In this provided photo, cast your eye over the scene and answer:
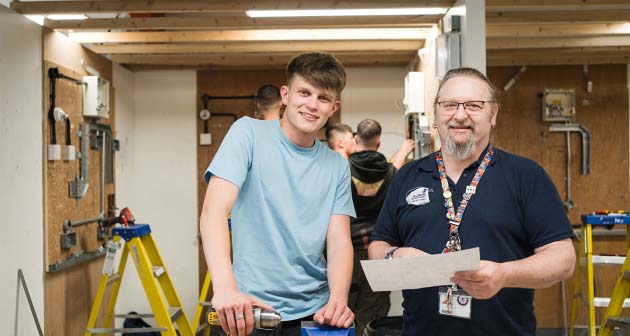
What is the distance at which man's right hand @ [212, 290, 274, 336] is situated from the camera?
1.67 m

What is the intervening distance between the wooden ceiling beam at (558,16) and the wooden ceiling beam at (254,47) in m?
1.00

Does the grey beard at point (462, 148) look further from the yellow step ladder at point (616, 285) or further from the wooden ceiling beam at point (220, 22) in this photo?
the yellow step ladder at point (616, 285)

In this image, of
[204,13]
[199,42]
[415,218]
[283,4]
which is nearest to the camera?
[415,218]

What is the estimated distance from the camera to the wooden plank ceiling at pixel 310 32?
12.6 ft

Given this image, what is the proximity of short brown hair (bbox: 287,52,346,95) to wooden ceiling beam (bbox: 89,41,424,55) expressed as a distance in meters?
3.27

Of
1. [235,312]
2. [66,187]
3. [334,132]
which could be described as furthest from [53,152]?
[235,312]

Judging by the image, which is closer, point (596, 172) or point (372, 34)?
point (372, 34)

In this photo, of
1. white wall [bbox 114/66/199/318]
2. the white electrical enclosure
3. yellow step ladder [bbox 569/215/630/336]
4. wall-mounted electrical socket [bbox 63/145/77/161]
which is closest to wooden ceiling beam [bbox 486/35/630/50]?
the white electrical enclosure

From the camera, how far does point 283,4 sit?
3.78 meters

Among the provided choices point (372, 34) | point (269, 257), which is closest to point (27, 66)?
point (372, 34)

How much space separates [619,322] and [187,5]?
3331 mm

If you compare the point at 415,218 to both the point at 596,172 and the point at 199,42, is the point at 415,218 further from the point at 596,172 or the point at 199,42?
the point at 596,172

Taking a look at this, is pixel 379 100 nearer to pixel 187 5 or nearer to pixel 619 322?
pixel 187 5

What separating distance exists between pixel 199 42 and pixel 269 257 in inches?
136
